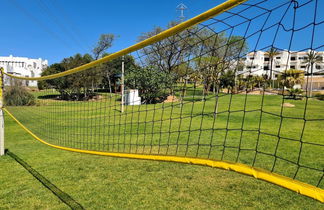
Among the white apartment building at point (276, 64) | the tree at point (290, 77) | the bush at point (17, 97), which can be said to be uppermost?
the white apartment building at point (276, 64)

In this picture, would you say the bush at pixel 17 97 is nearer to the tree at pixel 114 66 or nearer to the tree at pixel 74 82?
the tree at pixel 74 82

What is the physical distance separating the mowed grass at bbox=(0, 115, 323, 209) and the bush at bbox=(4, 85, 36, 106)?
12734mm

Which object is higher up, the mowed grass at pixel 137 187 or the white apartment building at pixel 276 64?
the white apartment building at pixel 276 64

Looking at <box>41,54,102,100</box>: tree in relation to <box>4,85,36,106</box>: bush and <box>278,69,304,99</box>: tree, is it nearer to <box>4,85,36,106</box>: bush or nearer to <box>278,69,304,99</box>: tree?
<box>4,85,36,106</box>: bush

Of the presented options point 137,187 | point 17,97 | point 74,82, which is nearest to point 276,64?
point 137,187

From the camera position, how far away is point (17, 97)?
1517 centimetres

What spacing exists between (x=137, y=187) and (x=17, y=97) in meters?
15.4

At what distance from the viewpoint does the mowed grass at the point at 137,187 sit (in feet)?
8.52

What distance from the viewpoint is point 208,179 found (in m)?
3.26

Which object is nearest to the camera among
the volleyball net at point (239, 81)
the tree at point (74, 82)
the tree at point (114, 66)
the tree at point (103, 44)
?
the volleyball net at point (239, 81)

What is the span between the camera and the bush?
1511 centimetres

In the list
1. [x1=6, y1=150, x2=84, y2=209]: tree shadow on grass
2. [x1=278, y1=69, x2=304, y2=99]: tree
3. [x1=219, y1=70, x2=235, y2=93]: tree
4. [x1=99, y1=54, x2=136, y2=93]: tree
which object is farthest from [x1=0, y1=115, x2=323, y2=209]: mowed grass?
[x1=99, y1=54, x2=136, y2=93]: tree

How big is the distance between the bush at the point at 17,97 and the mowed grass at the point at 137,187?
12.7m

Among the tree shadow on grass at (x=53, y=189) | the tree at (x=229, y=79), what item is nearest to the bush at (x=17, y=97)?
the tree shadow on grass at (x=53, y=189)
